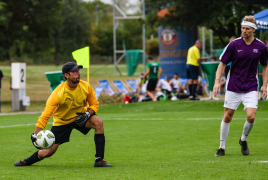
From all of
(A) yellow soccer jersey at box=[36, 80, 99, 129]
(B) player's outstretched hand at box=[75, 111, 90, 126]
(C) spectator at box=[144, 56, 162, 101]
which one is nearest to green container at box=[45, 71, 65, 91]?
(C) spectator at box=[144, 56, 162, 101]

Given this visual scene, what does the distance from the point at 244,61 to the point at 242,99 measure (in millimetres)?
567

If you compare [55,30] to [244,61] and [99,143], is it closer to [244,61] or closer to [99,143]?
[244,61]

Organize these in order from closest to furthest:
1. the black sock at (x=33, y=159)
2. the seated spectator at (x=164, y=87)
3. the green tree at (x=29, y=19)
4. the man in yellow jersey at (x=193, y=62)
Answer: the black sock at (x=33, y=159)
the man in yellow jersey at (x=193, y=62)
the seated spectator at (x=164, y=87)
the green tree at (x=29, y=19)

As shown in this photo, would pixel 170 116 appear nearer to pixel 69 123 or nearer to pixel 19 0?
pixel 69 123

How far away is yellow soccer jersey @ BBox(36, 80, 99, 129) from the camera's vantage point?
19.3 feet

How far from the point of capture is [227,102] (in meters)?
6.62

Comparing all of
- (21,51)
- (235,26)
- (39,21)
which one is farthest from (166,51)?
(21,51)

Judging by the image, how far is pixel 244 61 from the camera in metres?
6.46

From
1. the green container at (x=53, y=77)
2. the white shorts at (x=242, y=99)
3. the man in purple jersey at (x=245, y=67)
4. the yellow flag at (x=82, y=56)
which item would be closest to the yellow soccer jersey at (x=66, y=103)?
the man in purple jersey at (x=245, y=67)

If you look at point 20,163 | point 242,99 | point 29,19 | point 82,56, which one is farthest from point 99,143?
point 29,19

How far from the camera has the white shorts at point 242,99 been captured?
21.3 ft

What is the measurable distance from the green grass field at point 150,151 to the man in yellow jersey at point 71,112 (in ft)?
1.01

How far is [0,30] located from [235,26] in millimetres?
12428

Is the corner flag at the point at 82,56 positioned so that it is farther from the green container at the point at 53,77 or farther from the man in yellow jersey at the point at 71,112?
the man in yellow jersey at the point at 71,112
